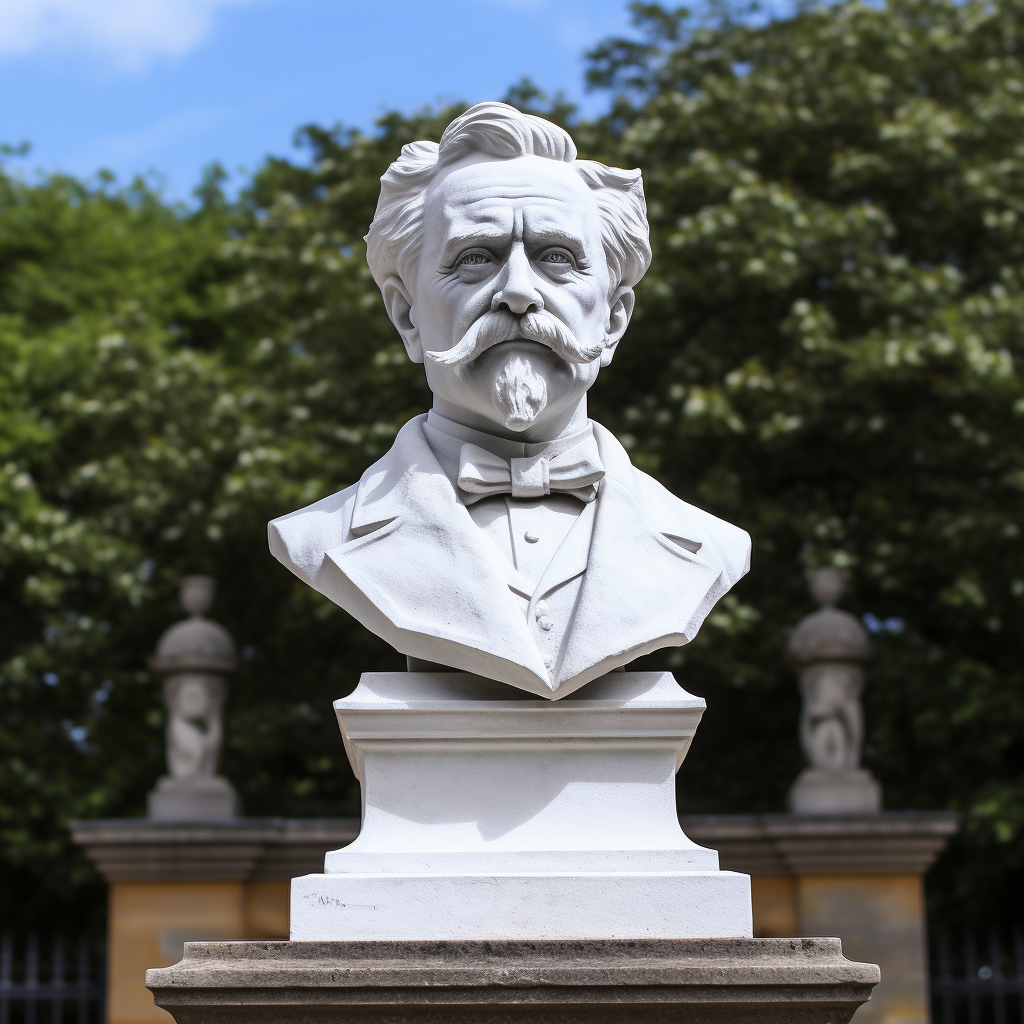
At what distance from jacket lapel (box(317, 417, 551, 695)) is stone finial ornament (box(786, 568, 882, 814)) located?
629cm

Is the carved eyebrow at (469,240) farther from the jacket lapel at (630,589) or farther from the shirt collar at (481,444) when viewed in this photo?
the jacket lapel at (630,589)

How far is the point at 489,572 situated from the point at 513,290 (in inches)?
26.8

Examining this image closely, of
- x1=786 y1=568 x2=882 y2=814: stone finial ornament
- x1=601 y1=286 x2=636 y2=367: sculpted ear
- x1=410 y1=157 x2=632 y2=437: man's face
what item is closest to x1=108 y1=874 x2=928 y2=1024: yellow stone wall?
x1=786 y1=568 x2=882 y2=814: stone finial ornament

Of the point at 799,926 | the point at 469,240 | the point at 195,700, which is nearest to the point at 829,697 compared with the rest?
the point at 799,926

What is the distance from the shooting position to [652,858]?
3387 millimetres

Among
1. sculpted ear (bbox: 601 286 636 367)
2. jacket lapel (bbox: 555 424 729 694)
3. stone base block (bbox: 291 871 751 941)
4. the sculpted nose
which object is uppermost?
sculpted ear (bbox: 601 286 636 367)

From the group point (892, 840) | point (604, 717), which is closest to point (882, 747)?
point (892, 840)

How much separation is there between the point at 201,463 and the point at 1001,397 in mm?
5980

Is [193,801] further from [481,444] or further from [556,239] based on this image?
[556,239]

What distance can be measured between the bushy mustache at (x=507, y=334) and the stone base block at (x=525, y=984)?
4.53ft

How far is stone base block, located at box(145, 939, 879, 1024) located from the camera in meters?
3.06

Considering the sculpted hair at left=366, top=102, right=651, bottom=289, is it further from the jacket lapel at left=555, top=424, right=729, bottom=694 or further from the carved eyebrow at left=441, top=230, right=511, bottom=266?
the jacket lapel at left=555, top=424, right=729, bottom=694

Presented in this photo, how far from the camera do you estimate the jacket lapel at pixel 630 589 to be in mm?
3408

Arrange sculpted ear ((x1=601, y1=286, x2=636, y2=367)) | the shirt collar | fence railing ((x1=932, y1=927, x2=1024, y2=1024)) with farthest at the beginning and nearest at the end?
fence railing ((x1=932, y1=927, x2=1024, y2=1024))
sculpted ear ((x1=601, y1=286, x2=636, y2=367))
the shirt collar
